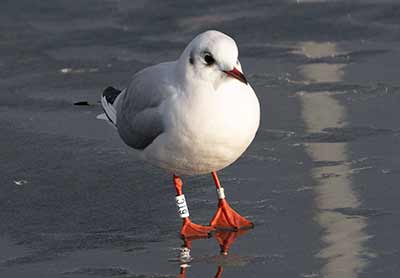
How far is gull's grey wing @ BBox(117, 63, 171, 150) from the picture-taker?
7750mm

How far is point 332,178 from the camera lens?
844cm

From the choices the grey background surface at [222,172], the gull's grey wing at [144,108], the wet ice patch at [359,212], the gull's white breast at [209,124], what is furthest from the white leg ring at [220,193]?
the wet ice patch at [359,212]

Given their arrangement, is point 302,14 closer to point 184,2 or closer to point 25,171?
point 184,2

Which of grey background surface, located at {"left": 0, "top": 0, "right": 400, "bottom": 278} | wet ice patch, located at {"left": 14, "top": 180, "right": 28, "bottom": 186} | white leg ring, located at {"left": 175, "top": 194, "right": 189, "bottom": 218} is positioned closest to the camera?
grey background surface, located at {"left": 0, "top": 0, "right": 400, "bottom": 278}

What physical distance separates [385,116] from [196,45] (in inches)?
99.6

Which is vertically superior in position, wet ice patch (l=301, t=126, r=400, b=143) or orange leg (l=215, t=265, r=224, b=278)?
orange leg (l=215, t=265, r=224, b=278)

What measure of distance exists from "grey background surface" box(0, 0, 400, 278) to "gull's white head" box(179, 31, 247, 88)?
2.89 ft

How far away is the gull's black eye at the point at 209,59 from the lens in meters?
7.39

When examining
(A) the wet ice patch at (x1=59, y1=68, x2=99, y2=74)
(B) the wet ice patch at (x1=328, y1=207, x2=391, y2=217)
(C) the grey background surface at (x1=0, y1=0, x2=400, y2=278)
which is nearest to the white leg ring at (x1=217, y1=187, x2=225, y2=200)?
(C) the grey background surface at (x1=0, y1=0, x2=400, y2=278)

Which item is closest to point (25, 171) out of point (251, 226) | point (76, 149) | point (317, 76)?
point (76, 149)

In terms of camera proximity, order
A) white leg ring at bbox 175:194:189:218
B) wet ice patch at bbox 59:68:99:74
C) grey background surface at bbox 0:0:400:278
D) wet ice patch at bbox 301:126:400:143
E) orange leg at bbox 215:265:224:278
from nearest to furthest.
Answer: orange leg at bbox 215:265:224:278, grey background surface at bbox 0:0:400:278, white leg ring at bbox 175:194:189:218, wet ice patch at bbox 301:126:400:143, wet ice patch at bbox 59:68:99:74

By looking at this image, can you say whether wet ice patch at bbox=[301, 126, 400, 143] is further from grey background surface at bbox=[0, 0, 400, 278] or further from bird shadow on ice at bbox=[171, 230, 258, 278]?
bird shadow on ice at bbox=[171, 230, 258, 278]

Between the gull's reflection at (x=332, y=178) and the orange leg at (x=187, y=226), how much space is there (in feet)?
2.07

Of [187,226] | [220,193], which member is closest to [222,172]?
[220,193]
